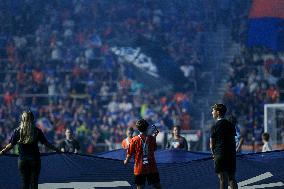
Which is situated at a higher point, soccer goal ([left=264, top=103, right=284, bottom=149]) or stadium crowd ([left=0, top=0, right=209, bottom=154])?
stadium crowd ([left=0, top=0, right=209, bottom=154])

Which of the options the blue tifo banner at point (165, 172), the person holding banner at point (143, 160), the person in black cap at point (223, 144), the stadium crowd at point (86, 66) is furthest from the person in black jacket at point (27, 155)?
the stadium crowd at point (86, 66)

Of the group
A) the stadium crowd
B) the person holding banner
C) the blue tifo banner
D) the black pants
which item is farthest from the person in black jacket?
the stadium crowd

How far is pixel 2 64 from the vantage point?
30.2m

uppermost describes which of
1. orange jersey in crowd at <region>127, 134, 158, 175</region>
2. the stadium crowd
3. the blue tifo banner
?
the stadium crowd

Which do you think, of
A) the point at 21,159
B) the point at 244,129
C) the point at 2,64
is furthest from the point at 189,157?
the point at 2,64

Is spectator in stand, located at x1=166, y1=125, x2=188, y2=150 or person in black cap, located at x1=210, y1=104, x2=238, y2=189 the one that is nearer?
person in black cap, located at x1=210, y1=104, x2=238, y2=189

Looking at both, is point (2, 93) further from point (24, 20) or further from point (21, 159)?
point (21, 159)

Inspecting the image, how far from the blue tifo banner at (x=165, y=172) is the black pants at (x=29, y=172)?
1.59 metres

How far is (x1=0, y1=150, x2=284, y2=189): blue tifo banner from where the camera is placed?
1314 centimetres

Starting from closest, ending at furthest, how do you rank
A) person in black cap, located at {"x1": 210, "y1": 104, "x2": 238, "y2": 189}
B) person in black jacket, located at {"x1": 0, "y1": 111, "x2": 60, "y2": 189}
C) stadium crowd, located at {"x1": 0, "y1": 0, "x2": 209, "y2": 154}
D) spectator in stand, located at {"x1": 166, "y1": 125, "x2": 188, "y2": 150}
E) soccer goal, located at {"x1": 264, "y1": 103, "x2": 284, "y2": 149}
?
A: person in black jacket, located at {"x1": 0, "y1": 111, "x2": 60, "y2": 189} → person in black cap, located at {"x1": 210, "y1": 104, "x2": 238, "y2": 189} → spectator in stand, located at {"x1": 166, "y1": 125, "x2": 188, "y2": 150} → soccer goal, located at {"x1": 264, "y1": 103, "x2": 284, "y2": 149} → stadium crowd, located at {"x1": 0, "y1": 0, "x2": 209, "y2": 154}

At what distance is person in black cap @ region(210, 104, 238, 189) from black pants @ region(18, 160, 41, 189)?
8.47ft

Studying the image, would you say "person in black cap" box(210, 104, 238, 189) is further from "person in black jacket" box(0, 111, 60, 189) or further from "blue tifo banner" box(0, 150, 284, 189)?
"person in black jacket" box(0, 111, 60, 189)

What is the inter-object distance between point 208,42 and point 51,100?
23.6 feet

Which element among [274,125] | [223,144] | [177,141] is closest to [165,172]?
[223,144]
